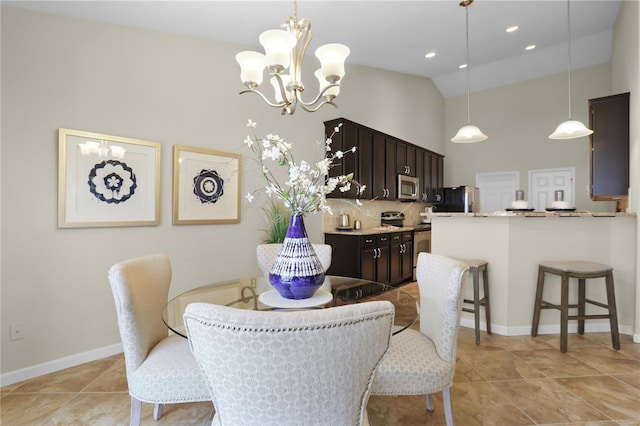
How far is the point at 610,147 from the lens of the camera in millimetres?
3238

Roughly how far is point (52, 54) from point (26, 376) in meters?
2.39

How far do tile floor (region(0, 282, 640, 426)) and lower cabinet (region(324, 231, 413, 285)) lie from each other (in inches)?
66.5

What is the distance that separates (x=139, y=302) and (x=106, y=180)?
62.2 inches

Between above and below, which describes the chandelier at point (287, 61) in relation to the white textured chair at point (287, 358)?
above

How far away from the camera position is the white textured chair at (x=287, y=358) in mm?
720

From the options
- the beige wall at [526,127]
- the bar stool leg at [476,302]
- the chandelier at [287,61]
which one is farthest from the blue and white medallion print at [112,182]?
the beige wall at [526,127]

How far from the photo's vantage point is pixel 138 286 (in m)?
1.53

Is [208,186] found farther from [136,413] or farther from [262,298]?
[136,413]

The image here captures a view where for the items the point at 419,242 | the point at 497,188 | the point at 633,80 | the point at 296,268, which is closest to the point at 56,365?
the point at 296,268

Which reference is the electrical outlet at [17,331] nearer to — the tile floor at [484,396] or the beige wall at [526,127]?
the tile floor at [484,396]

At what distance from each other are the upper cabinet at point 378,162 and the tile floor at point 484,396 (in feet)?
8.63

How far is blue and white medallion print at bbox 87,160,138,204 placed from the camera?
2.55 m

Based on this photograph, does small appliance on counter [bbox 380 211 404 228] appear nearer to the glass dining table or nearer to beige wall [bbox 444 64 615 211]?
beige wall [bbox 444 64 615 211]

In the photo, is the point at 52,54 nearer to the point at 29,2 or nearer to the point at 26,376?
the point at 29,2
